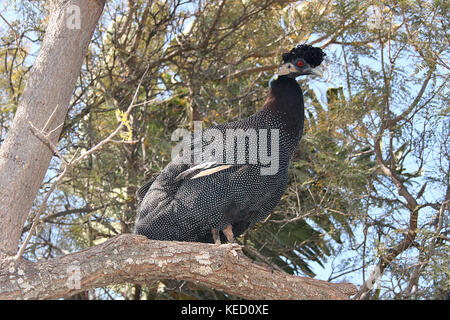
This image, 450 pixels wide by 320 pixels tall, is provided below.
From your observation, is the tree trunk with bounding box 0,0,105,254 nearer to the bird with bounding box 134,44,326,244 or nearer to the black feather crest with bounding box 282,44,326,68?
the bird with bounding box 134,44,326,244

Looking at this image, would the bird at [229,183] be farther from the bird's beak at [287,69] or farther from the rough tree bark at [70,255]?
the rough tree bark at [70,255]

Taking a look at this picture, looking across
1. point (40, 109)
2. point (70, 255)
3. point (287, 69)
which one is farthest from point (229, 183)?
point (40, 109)

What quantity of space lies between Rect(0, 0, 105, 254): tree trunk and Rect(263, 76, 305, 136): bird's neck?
1.27 metres

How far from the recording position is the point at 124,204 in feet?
17.1

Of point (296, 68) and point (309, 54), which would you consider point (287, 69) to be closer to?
point (296, 68)

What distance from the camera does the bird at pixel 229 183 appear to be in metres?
3.35

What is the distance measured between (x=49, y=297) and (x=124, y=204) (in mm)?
2566

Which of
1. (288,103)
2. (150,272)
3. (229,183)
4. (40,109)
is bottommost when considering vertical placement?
(150,272)

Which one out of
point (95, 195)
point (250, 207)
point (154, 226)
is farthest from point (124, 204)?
point (250, 207)

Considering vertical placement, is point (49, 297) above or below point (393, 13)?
below

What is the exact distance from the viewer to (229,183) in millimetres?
3361

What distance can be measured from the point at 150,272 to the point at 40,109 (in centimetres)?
123

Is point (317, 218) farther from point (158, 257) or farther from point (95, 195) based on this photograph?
point (158, 257)

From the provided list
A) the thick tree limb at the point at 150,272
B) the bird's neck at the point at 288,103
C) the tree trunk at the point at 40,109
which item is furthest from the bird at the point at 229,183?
the tree trunk at the point at 40,109
